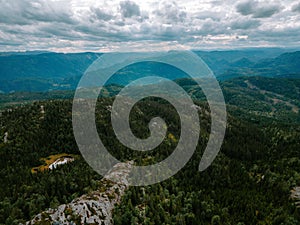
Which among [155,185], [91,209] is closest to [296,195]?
→ [155,185]

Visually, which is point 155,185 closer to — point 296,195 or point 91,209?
point 91,209

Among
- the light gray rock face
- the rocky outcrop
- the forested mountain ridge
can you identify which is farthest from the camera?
the rocky outcrop

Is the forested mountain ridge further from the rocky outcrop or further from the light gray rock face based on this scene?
the light gray rock face

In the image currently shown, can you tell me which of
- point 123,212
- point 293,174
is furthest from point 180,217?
point 293,174

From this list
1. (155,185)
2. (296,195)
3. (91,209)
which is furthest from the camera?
(155,185)

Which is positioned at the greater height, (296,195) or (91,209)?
(91,209)

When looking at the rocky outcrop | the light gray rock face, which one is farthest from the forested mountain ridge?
the light gray rock face

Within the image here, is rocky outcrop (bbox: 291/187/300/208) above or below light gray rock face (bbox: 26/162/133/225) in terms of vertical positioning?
below

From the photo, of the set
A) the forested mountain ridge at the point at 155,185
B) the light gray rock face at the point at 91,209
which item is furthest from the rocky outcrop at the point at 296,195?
the light gray rock face at the point at 91,209
